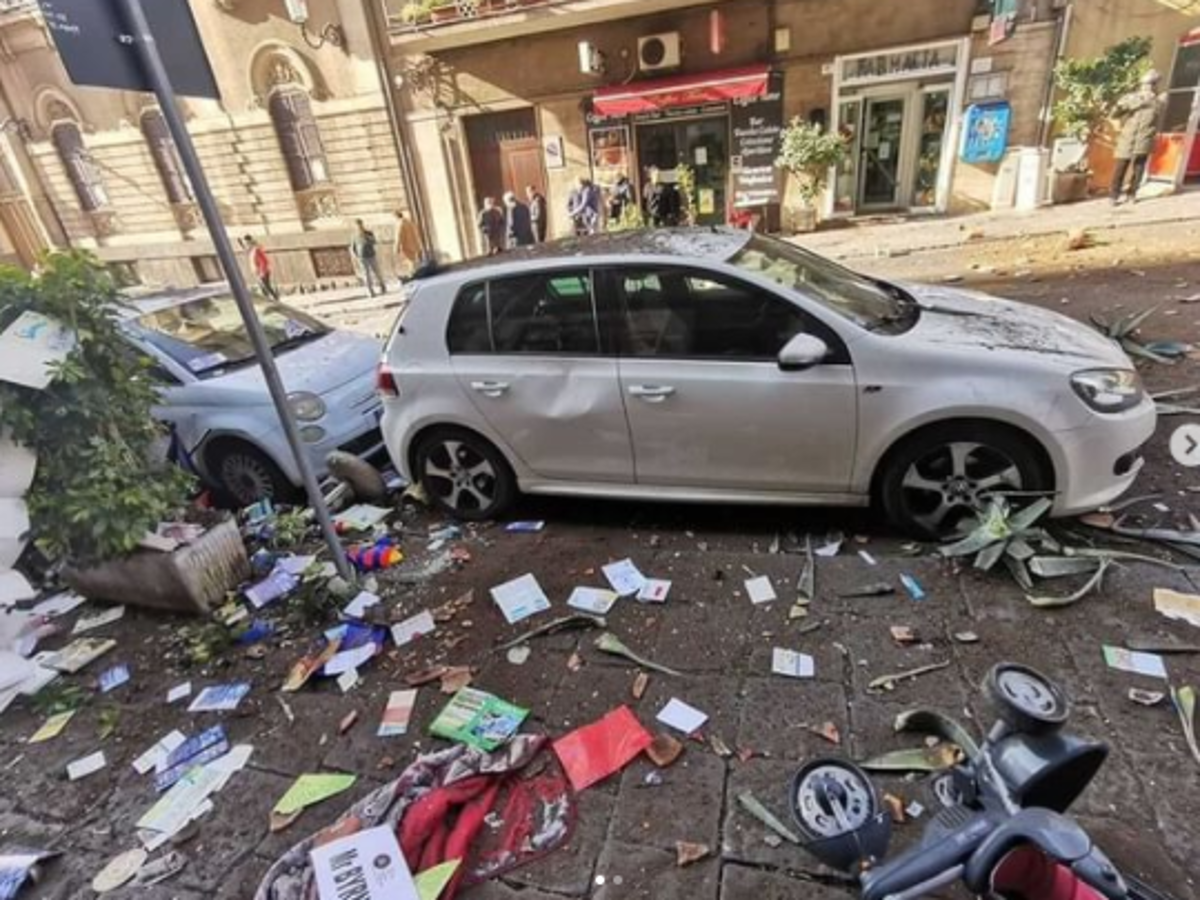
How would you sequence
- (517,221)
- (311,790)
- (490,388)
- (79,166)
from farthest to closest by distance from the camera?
(79,166)
(517,221)
(490,388)
(311,790)

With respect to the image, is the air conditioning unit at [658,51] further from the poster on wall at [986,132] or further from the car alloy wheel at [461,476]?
the car alloy wheel at [461,476]

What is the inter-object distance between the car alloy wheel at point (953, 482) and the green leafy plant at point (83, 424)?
155 inches

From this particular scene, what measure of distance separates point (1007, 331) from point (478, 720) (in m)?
3.08

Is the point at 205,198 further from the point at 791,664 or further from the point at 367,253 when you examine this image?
the point at 367,253

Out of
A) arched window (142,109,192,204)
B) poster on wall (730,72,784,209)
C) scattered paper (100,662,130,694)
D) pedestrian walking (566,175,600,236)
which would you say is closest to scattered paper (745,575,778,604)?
scattered paper (100,662,130,694)

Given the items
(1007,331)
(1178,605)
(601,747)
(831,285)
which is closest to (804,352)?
(831,285)

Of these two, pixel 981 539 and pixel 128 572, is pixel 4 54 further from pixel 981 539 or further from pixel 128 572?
pixel 981 539

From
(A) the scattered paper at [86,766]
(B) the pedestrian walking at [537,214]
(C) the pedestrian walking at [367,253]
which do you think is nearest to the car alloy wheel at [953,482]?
(A) the scattered paper at [86,766]

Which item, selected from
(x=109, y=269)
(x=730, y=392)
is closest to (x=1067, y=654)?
(x=730, y=392)

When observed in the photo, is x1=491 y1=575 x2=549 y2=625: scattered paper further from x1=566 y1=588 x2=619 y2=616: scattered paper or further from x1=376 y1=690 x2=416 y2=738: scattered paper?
x1=376 y1=690 x2=416 y2=738: scattered paper

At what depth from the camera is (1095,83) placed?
10.9m

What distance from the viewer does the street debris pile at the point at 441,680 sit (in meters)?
2.19

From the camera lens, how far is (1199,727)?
7.29 ft

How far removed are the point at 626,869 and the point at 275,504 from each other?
3940 millimetres
